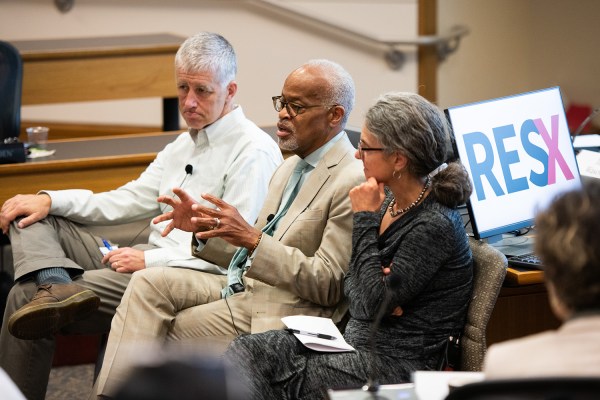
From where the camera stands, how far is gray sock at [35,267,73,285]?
299 centimetres

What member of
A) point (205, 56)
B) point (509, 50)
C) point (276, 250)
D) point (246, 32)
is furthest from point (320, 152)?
point (509, 50)

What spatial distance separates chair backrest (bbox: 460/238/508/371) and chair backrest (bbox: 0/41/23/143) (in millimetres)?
2759

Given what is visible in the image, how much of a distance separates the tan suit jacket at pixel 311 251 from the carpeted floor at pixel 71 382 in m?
0.99

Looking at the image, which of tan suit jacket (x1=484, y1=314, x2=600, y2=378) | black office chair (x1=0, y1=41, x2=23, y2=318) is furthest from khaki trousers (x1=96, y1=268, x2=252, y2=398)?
black office chair (x1=0, y1=41, x2=23, y2=318)

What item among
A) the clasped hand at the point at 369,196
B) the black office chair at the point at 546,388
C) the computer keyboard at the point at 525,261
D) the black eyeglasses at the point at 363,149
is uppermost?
the black eyeglasses at the point at 363,149

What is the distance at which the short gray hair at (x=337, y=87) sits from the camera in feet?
9.25

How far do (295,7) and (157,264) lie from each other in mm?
3679

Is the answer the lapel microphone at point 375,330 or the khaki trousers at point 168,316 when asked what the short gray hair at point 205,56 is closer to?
the khaki trousers at point 168,316

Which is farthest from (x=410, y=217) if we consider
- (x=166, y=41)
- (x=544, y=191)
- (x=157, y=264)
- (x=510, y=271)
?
(x=166, y=41)

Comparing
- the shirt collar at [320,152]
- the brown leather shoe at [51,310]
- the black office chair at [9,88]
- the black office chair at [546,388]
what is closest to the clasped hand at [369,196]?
the shirt collar at [320,152]

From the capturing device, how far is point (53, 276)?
3.01 m

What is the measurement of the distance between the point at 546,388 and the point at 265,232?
1.70 m

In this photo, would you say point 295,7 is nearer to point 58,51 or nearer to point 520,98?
point 58,51

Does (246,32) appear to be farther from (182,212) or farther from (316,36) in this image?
(182,212)
